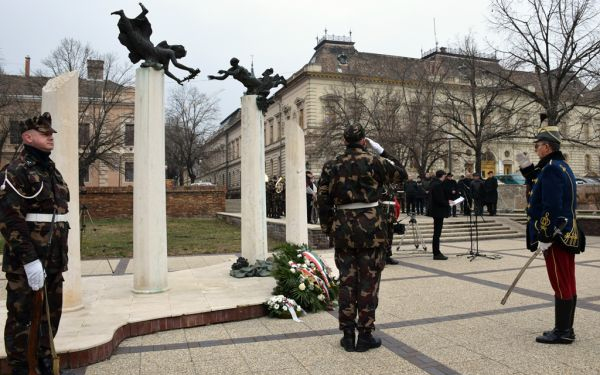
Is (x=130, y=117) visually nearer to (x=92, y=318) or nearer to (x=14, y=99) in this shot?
(x=14, y=99)

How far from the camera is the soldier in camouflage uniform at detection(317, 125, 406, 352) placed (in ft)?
15.0

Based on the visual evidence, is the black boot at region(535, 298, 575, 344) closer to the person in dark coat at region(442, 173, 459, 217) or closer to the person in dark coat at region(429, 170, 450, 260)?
the person in dark coat at region(429, 170, 450, 260)

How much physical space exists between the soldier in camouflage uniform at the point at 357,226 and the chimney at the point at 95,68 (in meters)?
34.2

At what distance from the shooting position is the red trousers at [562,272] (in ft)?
15.8

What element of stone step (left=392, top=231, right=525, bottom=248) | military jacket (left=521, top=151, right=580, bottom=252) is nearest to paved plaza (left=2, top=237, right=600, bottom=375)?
military jacket (left=521, top=151, right=580, bottom=252)

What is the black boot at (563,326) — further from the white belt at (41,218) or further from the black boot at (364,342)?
the white belt at (41,218)

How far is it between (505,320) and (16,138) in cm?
3836

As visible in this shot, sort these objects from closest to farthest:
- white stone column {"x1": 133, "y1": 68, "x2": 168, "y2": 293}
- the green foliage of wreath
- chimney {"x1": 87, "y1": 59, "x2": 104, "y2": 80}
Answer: the green foliage of wreath → white stone column {"x1": 133, "y1": 68, "x2": 168, "y2": 293} → chimney {"x1": 87, "y1": 59, "x2": 104, "y2": 80}

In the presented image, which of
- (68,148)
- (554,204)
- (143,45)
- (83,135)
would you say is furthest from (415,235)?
(83,135)

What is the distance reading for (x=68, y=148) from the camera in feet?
19.1

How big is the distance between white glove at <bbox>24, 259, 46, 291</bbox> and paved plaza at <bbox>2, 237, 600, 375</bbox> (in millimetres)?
1079

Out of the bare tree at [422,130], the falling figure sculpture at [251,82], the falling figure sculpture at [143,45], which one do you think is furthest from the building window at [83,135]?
the falling figure sculpture at [143,45]

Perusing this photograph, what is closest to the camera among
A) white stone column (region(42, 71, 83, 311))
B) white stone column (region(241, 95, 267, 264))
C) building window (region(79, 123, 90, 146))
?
white stone column (region(42, 71, 83, 311))

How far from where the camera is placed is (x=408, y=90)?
4322cm
